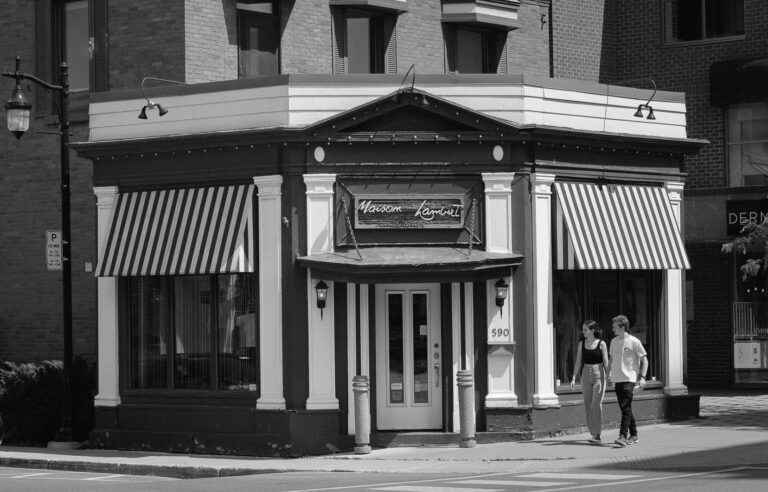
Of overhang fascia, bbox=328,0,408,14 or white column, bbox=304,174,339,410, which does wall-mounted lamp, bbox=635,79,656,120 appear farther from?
white column, bbox=304,174,339,410

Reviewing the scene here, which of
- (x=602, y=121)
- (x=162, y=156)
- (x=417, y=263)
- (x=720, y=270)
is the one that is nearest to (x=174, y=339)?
(x=162, y=156)

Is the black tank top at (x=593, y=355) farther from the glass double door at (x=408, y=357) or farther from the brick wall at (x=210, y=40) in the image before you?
the brick wall at (x=210, y=40)

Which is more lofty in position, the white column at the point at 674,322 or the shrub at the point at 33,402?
the white column at the point at 674,322

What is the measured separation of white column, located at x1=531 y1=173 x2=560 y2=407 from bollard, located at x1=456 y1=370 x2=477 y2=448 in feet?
4.81

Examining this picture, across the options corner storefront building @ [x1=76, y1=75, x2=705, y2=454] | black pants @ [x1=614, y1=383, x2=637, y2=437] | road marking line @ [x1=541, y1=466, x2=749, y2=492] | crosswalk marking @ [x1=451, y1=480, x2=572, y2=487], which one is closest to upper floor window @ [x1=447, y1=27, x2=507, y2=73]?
corner storefront building @ [x1=76, y1=75, x2=705, y2=454]

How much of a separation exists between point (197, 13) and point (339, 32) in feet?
10.0

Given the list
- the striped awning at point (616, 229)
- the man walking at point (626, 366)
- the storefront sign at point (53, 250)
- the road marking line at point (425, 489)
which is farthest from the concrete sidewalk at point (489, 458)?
the storefront sign at point (53, 250)

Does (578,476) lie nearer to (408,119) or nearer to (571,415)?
(571,415)

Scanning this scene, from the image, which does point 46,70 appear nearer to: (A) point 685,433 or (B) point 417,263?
(B) point 417,263

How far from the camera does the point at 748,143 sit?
3275cm

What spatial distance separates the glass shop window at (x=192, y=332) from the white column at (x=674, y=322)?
24.1 ft

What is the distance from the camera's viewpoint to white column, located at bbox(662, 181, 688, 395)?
84.5 feet

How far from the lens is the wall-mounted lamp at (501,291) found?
23266 millimetres

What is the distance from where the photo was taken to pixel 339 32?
90.5ft
